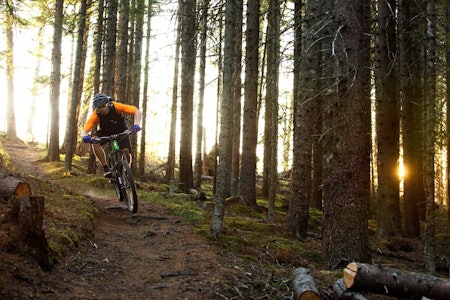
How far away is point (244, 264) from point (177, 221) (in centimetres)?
312

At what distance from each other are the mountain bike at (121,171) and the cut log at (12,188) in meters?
2.66

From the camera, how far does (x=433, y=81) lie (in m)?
7.66

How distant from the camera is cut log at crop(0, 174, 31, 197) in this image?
5270 millimetres

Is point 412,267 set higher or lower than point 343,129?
lower

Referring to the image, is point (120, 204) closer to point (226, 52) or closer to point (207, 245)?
point (207, 245)

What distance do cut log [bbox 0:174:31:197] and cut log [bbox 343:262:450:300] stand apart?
4413 mm

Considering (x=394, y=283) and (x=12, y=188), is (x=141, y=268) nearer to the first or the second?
(x=12, y=188)

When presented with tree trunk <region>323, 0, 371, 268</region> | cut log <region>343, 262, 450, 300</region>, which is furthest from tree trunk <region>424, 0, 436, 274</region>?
cut log <region>343, 262, 450, 300</region>

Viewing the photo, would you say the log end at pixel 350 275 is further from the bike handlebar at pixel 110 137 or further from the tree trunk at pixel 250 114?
the tree trunk at pixel 250 114

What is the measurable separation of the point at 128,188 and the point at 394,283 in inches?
232

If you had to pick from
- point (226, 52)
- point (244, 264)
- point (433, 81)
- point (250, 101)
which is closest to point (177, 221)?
point (244, 264)

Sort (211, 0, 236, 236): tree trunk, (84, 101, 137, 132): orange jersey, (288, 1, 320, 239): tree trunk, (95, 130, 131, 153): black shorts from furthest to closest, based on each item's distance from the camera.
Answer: (288, 1, 320, 239): tree trunk
(95, 130, 131, 153): black shorts
(84, 101, 137, 132): orange jersey
(211, 0, 236, 236): tree trunk

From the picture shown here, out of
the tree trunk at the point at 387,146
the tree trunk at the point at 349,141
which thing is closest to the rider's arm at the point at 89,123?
the tree trunk at the point at 349,141

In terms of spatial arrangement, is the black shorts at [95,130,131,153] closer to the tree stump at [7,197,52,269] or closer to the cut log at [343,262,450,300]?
the tree stump at [7,197,52,269]
